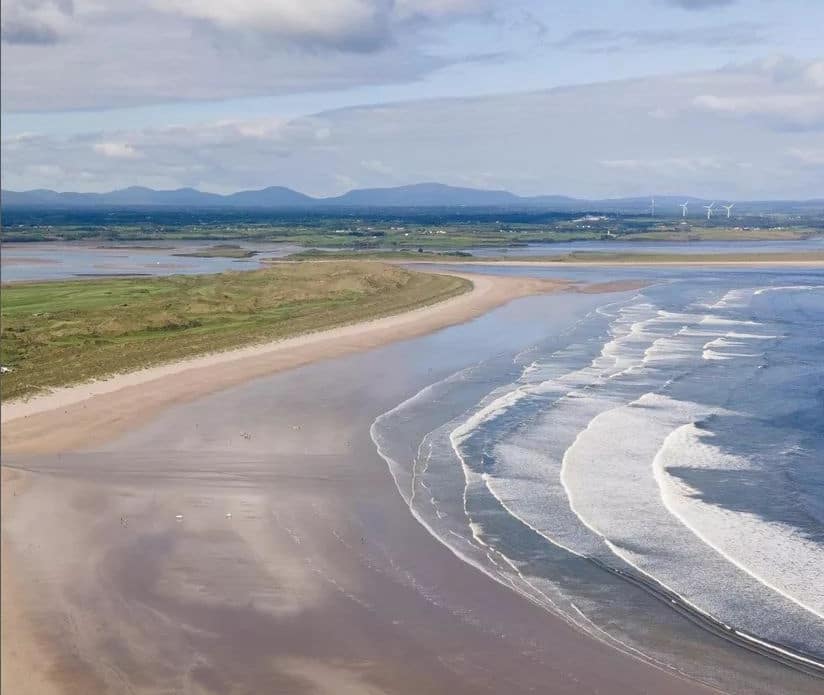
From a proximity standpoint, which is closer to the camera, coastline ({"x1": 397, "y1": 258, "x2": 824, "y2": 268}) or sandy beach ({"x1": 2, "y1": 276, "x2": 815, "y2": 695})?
sandy beach ({"x1": 2, "y1": 276, "x2": 815, "y2": 695})

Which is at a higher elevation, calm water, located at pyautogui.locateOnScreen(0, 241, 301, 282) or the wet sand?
the wet sand

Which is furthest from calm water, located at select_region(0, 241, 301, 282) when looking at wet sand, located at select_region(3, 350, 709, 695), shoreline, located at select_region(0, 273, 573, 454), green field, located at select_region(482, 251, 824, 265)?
wet sand, located at select_region(3, 350, 709, 695)

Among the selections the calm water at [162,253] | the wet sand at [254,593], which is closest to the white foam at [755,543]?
the wet sand at [254,593]

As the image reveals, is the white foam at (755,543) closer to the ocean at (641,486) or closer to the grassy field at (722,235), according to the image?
the ocean at (641,486)

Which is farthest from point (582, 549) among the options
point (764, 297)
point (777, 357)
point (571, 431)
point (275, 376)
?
point (764, 297)

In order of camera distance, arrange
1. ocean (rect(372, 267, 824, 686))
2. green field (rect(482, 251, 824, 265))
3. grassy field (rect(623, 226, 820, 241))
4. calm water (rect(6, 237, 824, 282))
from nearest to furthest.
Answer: ocean (rect(372, 267, 824, 686))
calm water (rect(6, 237, 824, 282))
green field (rect(482, 251, 824, 265))
grassy field (rect(623, 226, 820, 241))

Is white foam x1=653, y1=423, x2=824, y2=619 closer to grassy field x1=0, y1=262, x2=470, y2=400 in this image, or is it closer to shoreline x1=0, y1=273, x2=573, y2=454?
shoreline x1=0, y1=273, x2=573, y2=454

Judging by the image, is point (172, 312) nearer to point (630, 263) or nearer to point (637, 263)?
point (630, 263)
